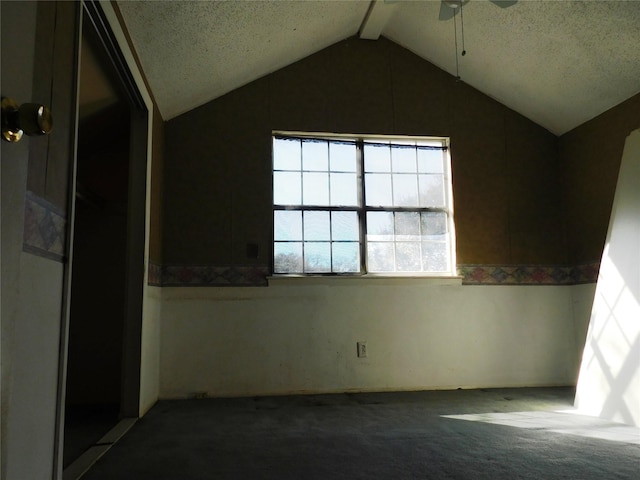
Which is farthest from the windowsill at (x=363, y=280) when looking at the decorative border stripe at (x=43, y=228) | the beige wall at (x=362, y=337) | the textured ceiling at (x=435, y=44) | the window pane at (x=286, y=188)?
the decorative border stripe at (x=43, y=228)

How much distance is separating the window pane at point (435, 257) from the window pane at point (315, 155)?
135cm

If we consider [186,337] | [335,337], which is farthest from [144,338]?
[335,337]

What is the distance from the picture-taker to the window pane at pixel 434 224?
5266 mm

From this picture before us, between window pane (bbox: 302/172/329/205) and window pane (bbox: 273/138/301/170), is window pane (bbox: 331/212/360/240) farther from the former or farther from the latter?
window pane (bbox: 273/138/301/170)

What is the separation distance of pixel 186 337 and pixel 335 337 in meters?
1.43

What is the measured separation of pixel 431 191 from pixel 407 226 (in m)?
0.48

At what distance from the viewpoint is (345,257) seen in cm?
509

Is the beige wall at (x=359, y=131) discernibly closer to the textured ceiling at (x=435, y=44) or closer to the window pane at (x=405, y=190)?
the textured ceiling at (x=435, y=44)

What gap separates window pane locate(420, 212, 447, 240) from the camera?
5266 millimetres

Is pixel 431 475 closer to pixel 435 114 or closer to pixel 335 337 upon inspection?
pixel 335 337

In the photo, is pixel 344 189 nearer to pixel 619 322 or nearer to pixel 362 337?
pixel 362 337

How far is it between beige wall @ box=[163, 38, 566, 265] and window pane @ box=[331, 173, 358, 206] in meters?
0.49

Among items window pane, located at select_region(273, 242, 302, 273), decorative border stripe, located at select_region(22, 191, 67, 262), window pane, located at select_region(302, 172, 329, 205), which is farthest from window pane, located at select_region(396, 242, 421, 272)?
decorative border stripe, located at select_region(22, 191, 67, 262)

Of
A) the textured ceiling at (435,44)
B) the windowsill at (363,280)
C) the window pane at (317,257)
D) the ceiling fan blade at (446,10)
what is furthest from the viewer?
the window pane at (317,257)
